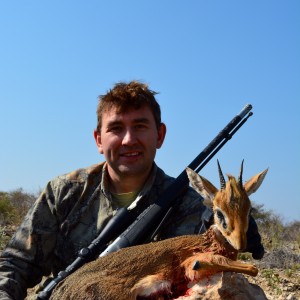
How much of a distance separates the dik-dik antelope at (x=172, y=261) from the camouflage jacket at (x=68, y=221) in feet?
5.28

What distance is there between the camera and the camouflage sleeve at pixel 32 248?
5.81 m

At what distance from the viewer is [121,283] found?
4.08 m

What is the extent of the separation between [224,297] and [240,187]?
2.48 feet

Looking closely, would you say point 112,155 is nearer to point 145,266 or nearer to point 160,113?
point 160,113

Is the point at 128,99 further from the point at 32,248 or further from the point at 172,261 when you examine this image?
the point at 172,261

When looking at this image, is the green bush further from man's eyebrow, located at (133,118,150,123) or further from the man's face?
man's eyebrow, located at (133,118,150,123)

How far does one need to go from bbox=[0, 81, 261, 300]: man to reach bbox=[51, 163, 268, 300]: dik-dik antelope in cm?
158

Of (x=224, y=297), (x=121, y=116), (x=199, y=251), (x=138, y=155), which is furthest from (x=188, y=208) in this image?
(x=224, y=297)

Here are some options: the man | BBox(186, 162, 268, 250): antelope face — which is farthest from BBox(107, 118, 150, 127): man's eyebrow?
BBox(186, 162, 268, 250): antelope face

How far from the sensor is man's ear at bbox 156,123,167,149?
639cm

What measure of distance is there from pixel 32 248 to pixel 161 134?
6.26 ft

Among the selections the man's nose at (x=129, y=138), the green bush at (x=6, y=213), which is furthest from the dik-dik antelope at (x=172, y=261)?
the green bush at (x=6, y=213)

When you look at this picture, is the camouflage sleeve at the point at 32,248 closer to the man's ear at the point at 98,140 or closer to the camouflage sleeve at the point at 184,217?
the man's ear at the point at 98,140

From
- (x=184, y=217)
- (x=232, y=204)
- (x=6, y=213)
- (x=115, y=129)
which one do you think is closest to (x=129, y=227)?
(x=184, y=217)
